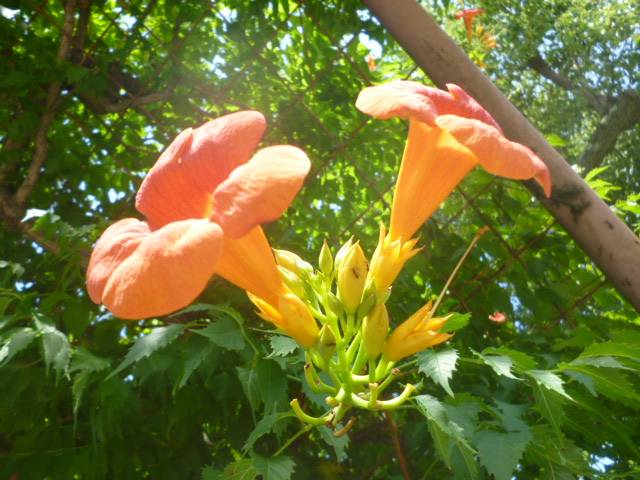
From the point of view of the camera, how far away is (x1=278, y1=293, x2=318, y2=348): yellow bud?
878 mm

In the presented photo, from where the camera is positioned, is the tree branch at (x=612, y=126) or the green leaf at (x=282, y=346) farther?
the tree branch at (x=612, y=126)

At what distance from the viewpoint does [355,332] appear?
3.16 feet

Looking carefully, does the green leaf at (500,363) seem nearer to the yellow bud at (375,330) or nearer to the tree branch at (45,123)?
the yellow bud at (375,330)

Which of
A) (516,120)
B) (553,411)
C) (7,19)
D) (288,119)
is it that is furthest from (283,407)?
(7,19)

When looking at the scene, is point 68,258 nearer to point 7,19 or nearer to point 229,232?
point 7,19

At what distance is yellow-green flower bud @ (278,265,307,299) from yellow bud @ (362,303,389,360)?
0.11m

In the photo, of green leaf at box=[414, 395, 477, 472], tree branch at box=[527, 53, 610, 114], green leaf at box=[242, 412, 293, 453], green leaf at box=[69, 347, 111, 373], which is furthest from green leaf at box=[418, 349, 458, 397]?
tree branch at box=[527, 53, 610, 114]

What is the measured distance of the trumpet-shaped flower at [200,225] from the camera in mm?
657

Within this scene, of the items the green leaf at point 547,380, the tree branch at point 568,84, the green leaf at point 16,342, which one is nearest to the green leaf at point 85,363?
the green leaf at point 16,342

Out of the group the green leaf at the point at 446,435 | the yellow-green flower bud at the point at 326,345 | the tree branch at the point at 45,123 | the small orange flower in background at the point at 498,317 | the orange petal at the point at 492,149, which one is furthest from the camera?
the tree branch at the point at 45,123

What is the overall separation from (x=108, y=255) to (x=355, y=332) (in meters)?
0.37

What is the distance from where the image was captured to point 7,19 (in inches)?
102

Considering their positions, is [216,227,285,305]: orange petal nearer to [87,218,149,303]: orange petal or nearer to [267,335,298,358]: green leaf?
[87,218,149,303]: orange petal

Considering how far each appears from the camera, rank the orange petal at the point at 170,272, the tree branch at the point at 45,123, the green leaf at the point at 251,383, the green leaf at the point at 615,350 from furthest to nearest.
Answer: the tree branch at the point at 45,123 → the green leaf at the point at 251,383 → the green leaf at the point at 615,350 → the orange petal at the point at 170,272
